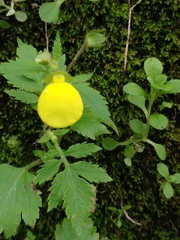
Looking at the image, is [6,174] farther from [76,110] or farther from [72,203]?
[76,110]

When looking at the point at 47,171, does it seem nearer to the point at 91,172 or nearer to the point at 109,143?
the point at 91,172

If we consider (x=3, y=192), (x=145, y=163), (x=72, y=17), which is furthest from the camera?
(x=145, y=163)

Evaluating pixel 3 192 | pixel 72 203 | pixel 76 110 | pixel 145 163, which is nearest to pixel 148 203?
pixel 145 163

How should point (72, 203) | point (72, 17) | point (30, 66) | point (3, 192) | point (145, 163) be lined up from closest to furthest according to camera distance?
point (30, 66) → point (72, 203) → point (3, 192) → point (72, 17) → point (145, 163)

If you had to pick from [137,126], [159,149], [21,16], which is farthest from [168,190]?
[21,16]

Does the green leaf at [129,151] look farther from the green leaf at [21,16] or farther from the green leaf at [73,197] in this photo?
the green leaf at [21,16]

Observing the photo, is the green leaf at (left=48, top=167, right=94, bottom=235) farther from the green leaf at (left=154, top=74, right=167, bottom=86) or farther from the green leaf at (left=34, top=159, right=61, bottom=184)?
the green leaf at (left=154, top=74, right=167, bottom=86)
